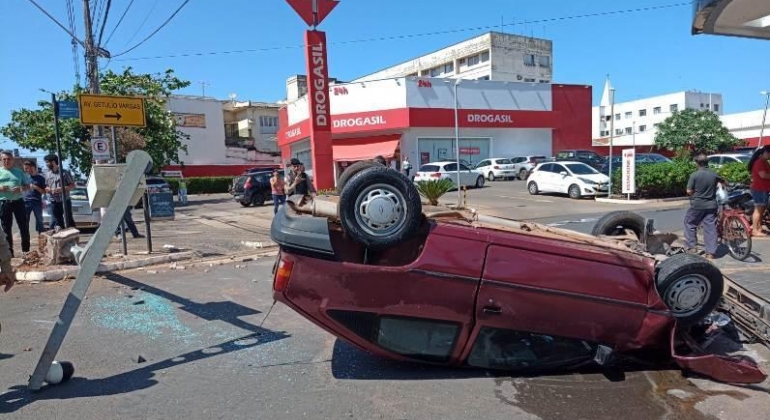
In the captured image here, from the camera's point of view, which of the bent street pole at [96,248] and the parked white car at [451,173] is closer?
the bent street pole at [96,248]

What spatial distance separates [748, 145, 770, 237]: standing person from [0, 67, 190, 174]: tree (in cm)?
2357

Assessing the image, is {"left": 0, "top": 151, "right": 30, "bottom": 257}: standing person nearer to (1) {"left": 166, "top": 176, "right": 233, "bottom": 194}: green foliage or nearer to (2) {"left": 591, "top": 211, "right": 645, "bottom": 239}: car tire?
(2) {"left": 591, "top": 211, "right": 645, "bottom": 239}: car tire

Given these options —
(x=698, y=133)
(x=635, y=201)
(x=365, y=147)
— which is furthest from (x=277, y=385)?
(x=698, y=133)

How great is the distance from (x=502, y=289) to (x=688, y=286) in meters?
1.37

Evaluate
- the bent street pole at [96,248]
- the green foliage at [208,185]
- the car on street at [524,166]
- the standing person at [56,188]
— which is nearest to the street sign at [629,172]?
the car on street at [524,166]

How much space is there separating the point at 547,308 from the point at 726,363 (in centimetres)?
131

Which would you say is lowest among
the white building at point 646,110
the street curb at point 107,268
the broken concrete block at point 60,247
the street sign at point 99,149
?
the street curb at point 107,268

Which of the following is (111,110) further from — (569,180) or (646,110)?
(646,110)

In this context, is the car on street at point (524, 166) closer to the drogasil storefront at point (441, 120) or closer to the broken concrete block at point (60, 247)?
the drogasil storefront at point (441, 120)

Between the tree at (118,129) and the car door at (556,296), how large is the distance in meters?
23.8

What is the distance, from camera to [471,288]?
3283 millimetres

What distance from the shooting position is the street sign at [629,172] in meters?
17.5

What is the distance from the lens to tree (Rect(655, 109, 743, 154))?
4219 cm

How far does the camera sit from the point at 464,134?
35219 mm
